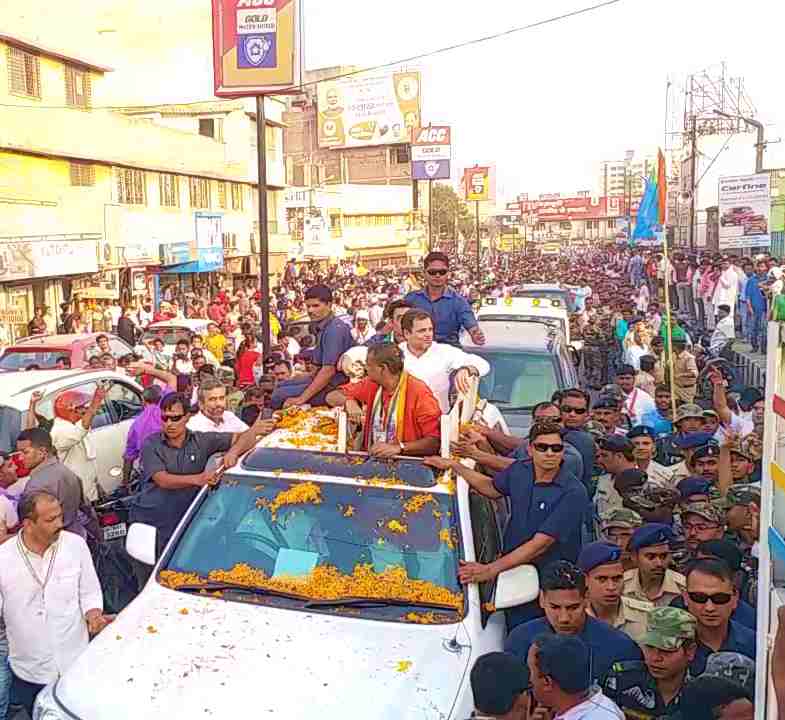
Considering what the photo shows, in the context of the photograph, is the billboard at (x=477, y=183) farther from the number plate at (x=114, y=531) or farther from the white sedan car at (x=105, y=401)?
the number plate at (x=114, y=531)

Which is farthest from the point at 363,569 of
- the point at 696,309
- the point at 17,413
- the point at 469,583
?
the point at 696,309

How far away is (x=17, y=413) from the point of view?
888 centimetres

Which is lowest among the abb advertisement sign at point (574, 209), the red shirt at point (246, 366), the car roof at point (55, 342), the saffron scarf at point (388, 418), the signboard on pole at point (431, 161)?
the red shirt at point (246, 366)

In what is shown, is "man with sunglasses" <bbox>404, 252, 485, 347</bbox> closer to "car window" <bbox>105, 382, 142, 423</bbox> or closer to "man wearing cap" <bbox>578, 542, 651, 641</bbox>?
"car window" <bbox>105, 382, 142, 423</bbox>

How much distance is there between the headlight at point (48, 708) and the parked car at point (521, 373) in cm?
600

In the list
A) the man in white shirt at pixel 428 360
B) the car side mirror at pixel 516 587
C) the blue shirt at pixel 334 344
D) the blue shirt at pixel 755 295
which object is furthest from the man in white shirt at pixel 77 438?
the blue shirt at pixel 755 295

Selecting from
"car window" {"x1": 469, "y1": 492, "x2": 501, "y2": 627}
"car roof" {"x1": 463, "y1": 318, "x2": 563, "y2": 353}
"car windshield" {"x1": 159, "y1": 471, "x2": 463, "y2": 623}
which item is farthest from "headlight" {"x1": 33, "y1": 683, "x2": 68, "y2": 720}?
"car roof" {"x1": 463, "y1": 318, "x2": 563, "y2": 353}

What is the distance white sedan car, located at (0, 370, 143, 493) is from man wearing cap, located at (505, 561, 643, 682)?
18.8 feet

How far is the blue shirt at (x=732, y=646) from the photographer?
14.1ft

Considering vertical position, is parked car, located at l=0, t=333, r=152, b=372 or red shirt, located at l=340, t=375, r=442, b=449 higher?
red shirt, located at l=340, t=375, r=442, b=449

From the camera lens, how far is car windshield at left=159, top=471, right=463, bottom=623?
4539 mm

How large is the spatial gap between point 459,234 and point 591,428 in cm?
9394

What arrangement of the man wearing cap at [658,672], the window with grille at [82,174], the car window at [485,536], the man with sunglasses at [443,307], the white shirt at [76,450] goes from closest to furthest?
the man wearing cap at [658,672] < the car window at [485,536] < the white shirt at [76,450] < the man with sunglasses at [443,307] < the window with grille at [82,174]

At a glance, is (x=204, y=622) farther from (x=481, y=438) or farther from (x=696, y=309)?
(x=696, y=309)
